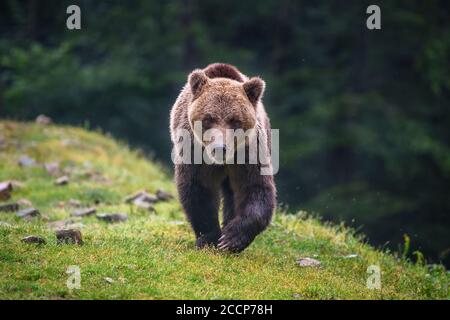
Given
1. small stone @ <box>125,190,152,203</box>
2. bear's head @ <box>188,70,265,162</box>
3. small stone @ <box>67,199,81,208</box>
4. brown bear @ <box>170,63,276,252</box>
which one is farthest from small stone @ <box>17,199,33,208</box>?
bear's head @ <box>188,70,265,162</box>

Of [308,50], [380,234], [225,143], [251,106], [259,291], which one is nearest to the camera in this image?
[259,291]

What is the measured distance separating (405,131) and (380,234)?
3110 millimetres

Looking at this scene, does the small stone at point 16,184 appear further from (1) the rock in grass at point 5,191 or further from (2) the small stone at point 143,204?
(2) the small stone at point 143,204

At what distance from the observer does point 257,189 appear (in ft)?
22.3

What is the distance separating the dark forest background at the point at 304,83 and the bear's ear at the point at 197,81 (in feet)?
40.0

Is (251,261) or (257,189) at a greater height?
(257,189)

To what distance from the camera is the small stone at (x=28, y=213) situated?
8305 millimetres

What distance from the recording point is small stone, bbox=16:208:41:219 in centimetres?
831

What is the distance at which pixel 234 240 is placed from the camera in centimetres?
662

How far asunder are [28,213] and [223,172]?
2.81 metres

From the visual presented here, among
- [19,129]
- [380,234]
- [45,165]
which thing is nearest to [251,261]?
[45,165]

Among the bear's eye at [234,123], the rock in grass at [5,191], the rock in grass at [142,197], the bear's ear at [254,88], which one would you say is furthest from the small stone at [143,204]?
the bear's eye at [234,123]

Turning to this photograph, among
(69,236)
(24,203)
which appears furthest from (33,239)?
(24,203)

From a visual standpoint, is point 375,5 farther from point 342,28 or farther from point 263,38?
point 263,38
